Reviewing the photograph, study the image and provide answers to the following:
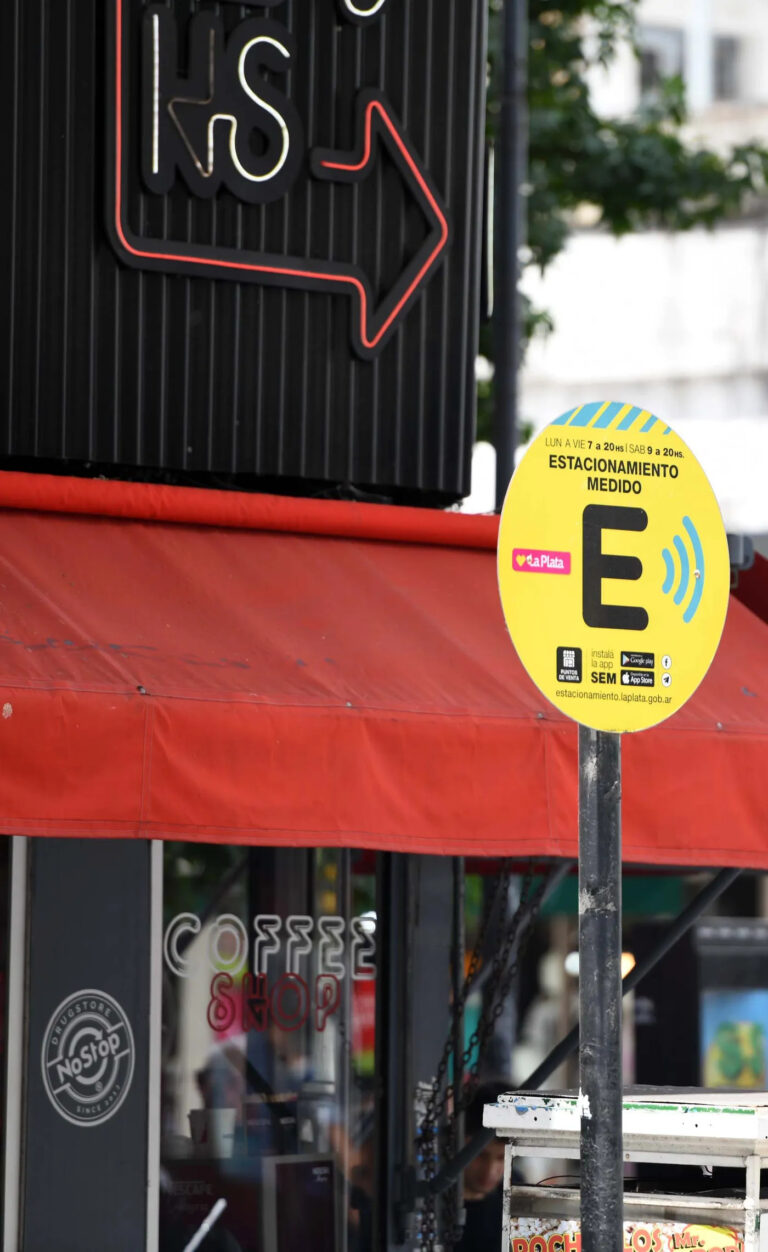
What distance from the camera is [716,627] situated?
14.6 ft

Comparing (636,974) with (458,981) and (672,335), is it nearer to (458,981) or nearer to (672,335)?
(458,981)

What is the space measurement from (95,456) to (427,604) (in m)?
1.31

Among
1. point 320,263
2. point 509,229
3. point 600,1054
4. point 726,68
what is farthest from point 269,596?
point 726,68

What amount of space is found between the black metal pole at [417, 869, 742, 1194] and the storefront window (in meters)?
0.48

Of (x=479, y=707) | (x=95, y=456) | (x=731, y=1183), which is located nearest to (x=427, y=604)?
(x=479, y=707)

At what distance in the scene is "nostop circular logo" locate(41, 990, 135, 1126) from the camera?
6844mm

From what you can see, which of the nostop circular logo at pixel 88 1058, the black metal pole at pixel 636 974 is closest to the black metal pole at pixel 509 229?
the black metal pole at pixel 636 974

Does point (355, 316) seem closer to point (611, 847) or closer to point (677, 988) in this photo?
point (611, 847)

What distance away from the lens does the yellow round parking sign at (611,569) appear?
13.9 ft

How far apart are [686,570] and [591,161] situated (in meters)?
11.0

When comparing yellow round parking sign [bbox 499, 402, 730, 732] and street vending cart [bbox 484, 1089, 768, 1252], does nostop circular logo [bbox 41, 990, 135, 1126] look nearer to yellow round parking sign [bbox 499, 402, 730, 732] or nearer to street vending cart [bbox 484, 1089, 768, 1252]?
street vending cart [bbox 484, 1089, 768, 1252]

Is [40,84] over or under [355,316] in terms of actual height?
over

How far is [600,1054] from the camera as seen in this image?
4.16 metres

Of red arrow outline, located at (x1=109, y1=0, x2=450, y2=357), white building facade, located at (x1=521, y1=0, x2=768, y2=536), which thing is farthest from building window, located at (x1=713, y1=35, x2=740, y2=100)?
red arrow outline, located at (x1=109, y1=0, x2=450, y2=357)
